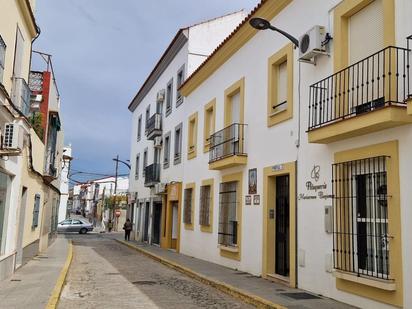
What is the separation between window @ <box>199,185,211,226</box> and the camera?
15.8m

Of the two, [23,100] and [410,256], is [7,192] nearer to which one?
[23,100]

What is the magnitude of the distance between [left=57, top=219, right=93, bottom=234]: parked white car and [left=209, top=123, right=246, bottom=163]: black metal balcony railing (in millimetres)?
27597

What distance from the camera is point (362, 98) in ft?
26.1

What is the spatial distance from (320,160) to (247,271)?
4.43 meters

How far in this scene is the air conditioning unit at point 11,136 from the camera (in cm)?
921

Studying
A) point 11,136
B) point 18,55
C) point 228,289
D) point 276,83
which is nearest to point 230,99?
point 276,83

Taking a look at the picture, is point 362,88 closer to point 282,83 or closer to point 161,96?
point 282,83

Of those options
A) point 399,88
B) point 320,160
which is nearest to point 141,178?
point 320,160

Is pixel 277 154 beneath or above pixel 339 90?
beneath

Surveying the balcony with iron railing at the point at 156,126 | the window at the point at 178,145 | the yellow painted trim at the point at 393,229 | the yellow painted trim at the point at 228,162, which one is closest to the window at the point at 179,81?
the window at the point at 178,145

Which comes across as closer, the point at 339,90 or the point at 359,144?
the point at 359,144

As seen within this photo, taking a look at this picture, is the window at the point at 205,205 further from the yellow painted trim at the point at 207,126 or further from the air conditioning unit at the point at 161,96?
the air conditioning unit at the point at 161,96

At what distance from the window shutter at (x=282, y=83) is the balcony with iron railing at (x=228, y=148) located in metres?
1.93

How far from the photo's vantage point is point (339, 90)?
333 inches
